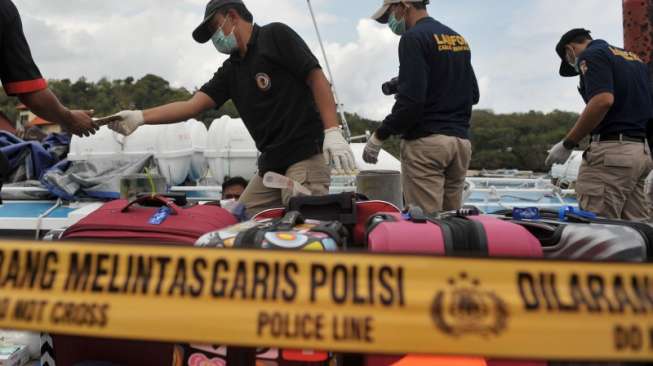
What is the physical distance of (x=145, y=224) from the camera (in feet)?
6.63

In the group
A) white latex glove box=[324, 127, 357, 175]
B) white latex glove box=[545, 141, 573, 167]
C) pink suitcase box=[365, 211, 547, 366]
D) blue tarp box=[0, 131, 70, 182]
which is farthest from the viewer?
blue tarp box=[0, 131, 70, 182]

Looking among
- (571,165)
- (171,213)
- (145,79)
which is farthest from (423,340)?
(145,79)

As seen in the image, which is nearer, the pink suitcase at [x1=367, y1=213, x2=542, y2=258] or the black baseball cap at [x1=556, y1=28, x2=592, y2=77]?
the pink suitcase at [x1=367, y1=213, x2=542, y2=258]

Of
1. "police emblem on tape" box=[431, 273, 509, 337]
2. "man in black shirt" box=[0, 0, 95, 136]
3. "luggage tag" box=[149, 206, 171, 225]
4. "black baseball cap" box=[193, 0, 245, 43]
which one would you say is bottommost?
"police emblem on tape" box=[431, 273, 509, 337]

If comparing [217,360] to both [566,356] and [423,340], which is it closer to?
[423,340]

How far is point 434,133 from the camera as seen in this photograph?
3047 millimetres

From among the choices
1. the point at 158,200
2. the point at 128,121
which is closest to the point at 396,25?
the point at 128,121

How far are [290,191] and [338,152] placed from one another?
374 mm

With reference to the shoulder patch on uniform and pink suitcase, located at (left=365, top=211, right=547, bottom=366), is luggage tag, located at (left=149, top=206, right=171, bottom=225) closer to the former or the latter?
pink suitcase, located at (left=365, top=211, right=547, bottom=366)

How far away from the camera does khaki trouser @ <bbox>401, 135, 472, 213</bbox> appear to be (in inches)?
119

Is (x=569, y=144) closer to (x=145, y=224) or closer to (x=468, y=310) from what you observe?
(x=468, y=310)

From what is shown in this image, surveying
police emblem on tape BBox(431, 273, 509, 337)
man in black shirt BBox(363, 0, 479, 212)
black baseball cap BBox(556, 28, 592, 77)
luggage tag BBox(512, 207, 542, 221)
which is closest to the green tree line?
black baseball cap BBox(556, 28, 592, 77)

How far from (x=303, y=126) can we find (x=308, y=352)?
1.58 meters

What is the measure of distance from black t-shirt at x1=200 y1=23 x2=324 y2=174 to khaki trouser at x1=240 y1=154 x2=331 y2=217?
0.05 meters
